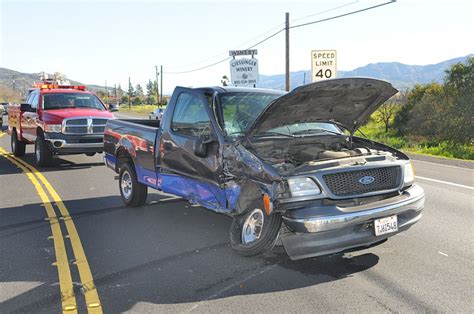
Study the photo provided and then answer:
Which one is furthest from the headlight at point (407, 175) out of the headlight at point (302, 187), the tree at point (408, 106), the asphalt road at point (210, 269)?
the tree at point (408, 106)

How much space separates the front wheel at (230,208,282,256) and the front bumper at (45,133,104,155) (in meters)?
7.59

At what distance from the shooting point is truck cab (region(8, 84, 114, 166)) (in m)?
11.1

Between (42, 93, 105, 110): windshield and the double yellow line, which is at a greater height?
(42, 93, 105, 110): windshield

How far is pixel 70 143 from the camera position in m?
11.1

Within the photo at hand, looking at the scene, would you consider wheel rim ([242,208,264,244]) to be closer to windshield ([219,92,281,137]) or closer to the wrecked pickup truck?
the wrecked pickup truck

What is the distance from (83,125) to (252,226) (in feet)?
26.4

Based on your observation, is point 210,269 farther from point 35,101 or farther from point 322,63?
point 322,63

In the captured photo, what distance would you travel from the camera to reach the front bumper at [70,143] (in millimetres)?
11039

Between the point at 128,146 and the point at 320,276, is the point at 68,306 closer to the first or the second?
the point at 320,276

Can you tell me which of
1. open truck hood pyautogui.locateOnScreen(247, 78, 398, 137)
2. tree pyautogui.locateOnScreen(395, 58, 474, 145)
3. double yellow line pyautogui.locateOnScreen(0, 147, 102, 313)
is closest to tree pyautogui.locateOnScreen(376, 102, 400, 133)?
tree pyautogui.locateOnScreen(395, 58, 474, 145)

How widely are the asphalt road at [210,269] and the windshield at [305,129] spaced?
1405mm

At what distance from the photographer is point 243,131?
17.0ft

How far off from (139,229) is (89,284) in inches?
73.4

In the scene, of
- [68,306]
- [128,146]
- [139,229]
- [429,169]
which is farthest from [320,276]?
[429,169]
